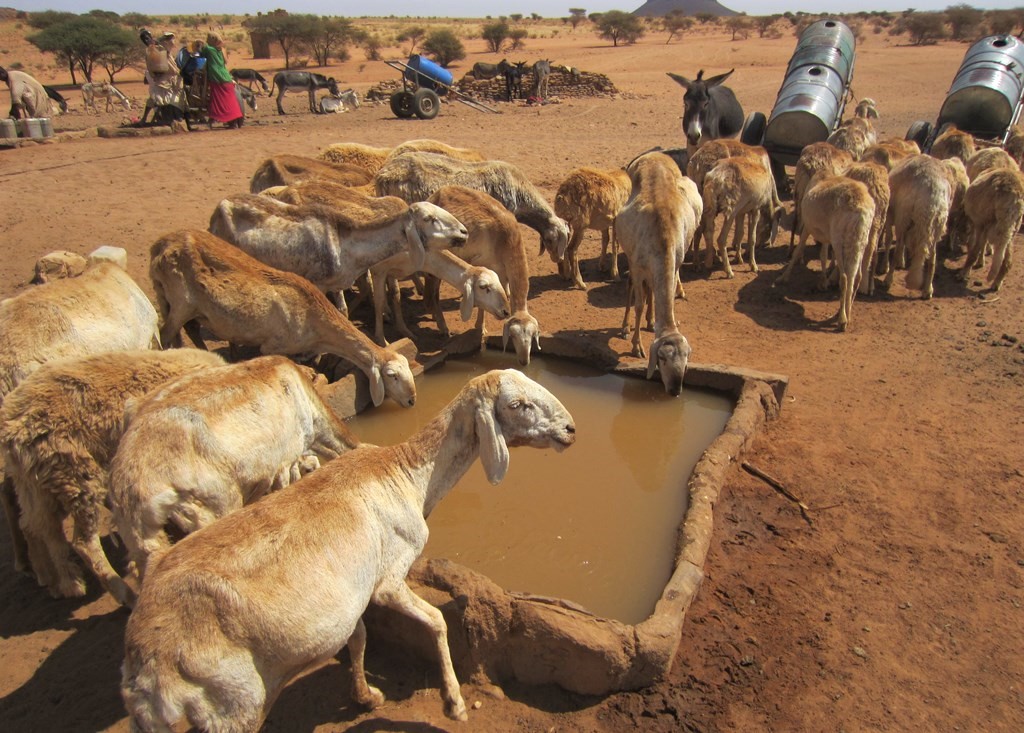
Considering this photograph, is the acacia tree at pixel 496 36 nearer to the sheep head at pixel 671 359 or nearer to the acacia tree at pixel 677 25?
the acacia tree at pixel 677 25

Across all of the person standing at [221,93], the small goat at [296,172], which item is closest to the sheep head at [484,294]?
the small goat at [296,172]

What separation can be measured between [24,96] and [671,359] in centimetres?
2069

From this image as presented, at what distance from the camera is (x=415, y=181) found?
8.95 metres

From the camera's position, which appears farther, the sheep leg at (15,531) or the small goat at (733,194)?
the small goat at (733,194)

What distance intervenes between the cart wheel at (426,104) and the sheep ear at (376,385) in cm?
1860

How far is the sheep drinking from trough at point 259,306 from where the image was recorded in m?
6.04

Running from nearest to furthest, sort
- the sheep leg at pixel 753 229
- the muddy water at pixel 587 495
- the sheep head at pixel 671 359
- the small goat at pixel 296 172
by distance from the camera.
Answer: the muddy water at pixel 587 495, the sheep head at pixel 671 359, the small goat at pixel 296 172, the sheep leg at pixel 753 229

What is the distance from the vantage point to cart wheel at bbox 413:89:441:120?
73.9 ft

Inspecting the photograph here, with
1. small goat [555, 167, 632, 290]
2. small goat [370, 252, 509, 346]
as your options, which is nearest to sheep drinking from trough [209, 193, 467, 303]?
small goat [370, 252, 509, 346]

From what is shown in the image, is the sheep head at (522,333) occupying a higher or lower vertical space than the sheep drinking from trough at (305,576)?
lower

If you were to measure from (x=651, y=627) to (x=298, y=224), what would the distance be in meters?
5.49

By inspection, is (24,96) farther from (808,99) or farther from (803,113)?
(808,99)

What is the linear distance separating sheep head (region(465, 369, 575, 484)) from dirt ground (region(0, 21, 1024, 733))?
1.33 metres

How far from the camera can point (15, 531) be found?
15.5ft
